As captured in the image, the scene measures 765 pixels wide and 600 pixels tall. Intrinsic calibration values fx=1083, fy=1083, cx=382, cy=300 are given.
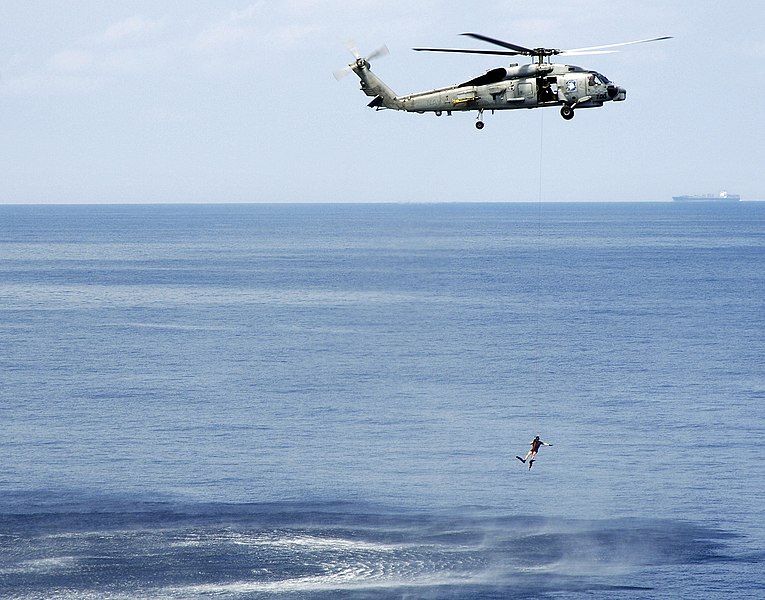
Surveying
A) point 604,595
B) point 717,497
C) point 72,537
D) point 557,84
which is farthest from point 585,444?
point 557,84

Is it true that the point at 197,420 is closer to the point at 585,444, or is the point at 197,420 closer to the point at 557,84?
the point at 585,444

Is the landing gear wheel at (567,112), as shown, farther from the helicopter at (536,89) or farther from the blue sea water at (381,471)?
the blue sea water at (381,471)

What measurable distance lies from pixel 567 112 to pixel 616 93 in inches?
152

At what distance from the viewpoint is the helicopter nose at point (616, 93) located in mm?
61750

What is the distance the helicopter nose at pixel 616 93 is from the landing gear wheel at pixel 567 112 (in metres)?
2.75

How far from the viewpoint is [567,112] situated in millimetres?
60469

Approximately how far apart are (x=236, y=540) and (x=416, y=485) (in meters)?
21.8

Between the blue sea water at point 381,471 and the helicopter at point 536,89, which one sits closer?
the helicopter at point 536,89

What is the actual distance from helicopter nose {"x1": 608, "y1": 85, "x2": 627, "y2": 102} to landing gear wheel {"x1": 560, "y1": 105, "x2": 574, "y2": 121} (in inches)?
108

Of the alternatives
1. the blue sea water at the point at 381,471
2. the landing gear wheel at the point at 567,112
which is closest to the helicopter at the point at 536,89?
the landing gear wheel at the point at 567,112

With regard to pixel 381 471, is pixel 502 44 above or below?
above

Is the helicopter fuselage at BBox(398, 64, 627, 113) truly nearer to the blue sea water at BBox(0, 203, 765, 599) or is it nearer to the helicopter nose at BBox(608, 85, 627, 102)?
the helicopter nose at BBox(608, 85, 627, 102)

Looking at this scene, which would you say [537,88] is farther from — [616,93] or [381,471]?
[381,471]

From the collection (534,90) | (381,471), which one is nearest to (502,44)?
(534,90)
